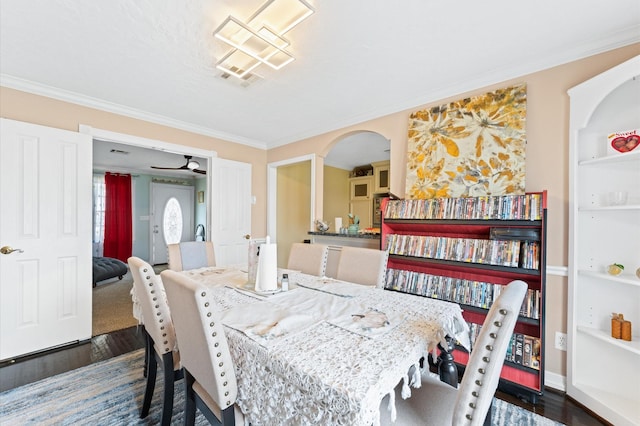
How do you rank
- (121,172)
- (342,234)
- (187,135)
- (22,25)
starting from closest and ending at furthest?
1. (22,25)
2. (342,234)
3. (187,135)
4. (121,172)

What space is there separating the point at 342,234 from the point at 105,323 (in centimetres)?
296

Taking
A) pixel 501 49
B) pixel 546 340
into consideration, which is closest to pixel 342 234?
pixel 546 340

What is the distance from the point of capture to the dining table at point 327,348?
81 centimetres

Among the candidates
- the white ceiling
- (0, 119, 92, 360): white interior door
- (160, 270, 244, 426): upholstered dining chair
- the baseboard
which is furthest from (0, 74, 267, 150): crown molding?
the baseboard

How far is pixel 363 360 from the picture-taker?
0.92m

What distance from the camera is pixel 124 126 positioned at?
10.00 ft

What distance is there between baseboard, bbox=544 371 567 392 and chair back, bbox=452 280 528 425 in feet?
5.61

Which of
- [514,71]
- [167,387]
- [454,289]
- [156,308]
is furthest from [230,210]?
[514,71]

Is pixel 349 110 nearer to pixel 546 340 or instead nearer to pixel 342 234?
pixel 342 234

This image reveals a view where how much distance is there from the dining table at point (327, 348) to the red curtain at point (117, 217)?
6.10 metres

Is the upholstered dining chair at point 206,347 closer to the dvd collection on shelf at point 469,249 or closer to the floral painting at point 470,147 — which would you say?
the dvd collection on shelf at point 469,249

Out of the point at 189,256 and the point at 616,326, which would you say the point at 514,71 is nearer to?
the point at 616,326

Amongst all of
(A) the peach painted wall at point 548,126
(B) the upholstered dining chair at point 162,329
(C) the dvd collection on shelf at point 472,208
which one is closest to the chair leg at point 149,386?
(B) the upholstered dining chair at point 162,329

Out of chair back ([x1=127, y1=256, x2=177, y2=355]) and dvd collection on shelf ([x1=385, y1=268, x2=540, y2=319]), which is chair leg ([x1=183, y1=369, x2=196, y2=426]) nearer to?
chair back ([x1=127, y1=256, x2=177, y2=355])
